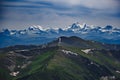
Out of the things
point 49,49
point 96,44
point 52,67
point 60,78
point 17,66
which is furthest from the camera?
point 96,44

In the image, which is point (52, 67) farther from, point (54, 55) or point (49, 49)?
point (49, 49)

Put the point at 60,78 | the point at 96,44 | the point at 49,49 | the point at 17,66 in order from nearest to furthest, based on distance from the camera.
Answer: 1. the point at 60,78
2. the point at 17,66
3. the point at 49,49
4. the point at 96,44

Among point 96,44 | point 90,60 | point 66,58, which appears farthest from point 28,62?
point 96,44

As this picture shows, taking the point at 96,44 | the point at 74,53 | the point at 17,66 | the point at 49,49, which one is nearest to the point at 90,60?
the point at 74,53

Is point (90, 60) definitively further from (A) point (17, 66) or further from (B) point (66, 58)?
(A) point (17, 66)

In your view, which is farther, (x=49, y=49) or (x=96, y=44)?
(x=96, y=44)

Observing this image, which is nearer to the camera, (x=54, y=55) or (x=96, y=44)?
(x=54, y=55)
